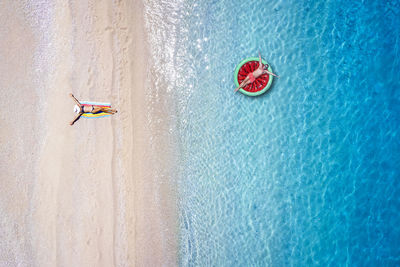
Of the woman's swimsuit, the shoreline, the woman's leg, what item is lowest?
the shoreline

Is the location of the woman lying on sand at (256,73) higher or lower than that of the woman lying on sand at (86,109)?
higher

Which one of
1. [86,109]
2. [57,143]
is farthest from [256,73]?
[57,143]

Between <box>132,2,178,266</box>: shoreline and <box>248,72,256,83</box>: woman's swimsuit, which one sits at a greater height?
<box>248,72,256,83</box>: woman's swimsuit

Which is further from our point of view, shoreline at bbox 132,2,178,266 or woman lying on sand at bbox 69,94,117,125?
shoreline at bbox 132,2,178,266

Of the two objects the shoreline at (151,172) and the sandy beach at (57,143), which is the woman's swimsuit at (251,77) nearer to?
the shoreline at (151,172)

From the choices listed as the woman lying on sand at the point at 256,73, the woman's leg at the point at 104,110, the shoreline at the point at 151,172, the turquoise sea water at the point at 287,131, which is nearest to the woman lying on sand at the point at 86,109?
the woman's leg at the point at 104,110

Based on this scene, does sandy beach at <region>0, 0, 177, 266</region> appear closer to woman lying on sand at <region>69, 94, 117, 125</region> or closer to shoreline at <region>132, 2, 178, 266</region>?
woman lying on sand at <region>69, 94, 117, 125</region>

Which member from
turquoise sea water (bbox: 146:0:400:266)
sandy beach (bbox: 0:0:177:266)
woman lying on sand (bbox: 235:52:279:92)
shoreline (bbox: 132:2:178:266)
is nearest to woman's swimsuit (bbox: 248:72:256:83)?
woman lying on sand (bbox: 235:52:279:92)

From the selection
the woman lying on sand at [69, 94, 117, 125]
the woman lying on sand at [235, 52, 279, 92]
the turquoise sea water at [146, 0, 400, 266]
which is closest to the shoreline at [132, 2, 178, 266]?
the turquoise sea water at [146, 0, 400, 266]

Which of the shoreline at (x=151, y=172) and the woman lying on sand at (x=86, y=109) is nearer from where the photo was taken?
the woman lying on sand at (x=86, y=109)
